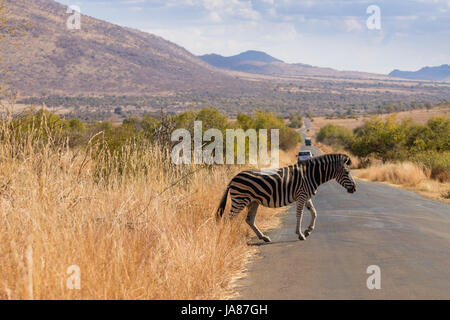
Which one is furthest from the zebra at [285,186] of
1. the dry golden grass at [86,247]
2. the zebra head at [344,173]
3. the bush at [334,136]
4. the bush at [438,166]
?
the bush at [334,136]

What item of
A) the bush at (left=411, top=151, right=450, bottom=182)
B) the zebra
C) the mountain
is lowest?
the bush at (left=411, top=151, right=450, bottom=182)

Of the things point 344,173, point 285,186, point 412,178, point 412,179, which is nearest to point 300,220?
point 285,186

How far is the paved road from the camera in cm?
601

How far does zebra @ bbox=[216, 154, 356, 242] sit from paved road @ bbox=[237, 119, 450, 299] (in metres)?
0.66

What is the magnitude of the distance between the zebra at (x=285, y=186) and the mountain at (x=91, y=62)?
86056 millimetres

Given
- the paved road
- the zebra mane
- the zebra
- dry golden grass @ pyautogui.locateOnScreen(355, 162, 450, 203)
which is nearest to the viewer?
the paved road

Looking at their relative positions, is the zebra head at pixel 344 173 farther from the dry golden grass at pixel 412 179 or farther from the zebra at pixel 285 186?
the dry golden grass at pixel 412 179

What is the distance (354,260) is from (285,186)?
99.1 inches

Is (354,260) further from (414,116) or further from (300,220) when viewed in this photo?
(414,116)

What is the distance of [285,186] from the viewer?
384 inches

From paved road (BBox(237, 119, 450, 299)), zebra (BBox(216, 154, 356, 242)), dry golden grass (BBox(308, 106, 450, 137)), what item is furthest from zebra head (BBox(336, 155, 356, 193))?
dry golden grass (BBox(308, 106, 450, 137))

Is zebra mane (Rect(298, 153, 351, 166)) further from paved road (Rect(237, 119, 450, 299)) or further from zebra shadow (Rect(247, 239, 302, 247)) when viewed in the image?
zebra shadow (Rect(247, 239, 302, 247))

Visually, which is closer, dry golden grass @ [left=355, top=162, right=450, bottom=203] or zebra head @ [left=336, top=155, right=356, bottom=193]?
zebra head @ [left=336, top=155, right=356, bottom=193]
